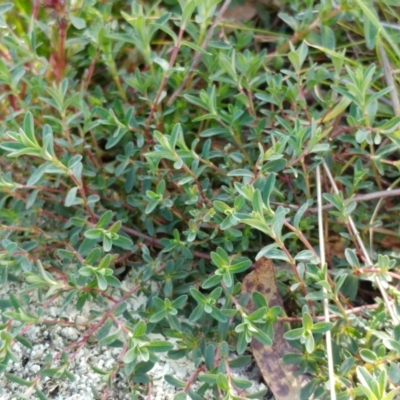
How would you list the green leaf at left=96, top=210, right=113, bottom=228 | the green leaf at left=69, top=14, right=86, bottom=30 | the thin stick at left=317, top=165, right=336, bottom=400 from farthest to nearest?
1. the green leaf at left=69, top=14, right=86, bottom=30
2. the green leaf at left=96, top=210, right=113, bottom=228
3. the thin stick at left=317, top=165, right=336, bottom=400

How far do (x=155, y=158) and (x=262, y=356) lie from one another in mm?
543

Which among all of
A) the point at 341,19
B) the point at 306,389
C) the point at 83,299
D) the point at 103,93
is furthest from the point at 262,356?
the point at 341,19

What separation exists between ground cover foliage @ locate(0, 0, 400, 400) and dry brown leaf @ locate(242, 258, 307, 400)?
1.4 inches

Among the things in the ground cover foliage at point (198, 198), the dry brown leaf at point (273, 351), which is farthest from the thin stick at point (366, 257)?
the dry brown leaf at point (273, 351)

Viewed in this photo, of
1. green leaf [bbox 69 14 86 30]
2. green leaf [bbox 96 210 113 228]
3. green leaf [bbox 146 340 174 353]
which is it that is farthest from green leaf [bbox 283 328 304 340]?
green leaf [bbox 69 14 86 30]

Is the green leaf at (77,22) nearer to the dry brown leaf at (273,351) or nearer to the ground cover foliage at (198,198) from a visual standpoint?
the ground cover foliage at (198,198)

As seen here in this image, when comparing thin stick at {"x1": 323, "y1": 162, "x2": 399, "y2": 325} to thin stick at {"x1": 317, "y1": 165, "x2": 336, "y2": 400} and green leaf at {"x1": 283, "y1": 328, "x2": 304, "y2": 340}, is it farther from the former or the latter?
green leaf at {"x1": 283, "y1": 328, "x2": 304, "y2": 340}

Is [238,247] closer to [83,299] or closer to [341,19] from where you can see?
[83,299]

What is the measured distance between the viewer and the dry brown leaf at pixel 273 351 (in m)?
1.41

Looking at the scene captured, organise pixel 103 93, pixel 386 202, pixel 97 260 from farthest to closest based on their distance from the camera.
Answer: pixel 103 93 → pixel 386 202 → pixel 97 260

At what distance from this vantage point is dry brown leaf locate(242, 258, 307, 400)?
4.64 feet

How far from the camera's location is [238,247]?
1.50 m

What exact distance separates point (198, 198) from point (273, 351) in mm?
409

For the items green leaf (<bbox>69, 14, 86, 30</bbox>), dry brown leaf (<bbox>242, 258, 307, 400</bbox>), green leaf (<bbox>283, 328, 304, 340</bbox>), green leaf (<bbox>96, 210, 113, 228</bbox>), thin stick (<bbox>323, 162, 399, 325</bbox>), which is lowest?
dry brown leaf (<bbox>242, 258, 307, 400</bbox>)
